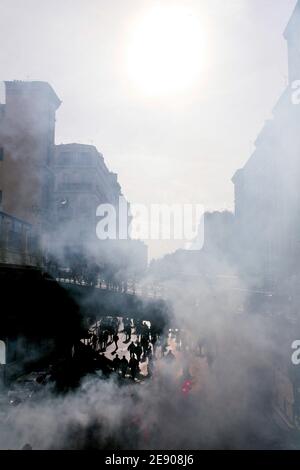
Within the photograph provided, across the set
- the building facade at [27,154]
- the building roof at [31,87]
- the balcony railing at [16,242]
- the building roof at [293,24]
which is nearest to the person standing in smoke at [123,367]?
the balcony railing at [16,242]

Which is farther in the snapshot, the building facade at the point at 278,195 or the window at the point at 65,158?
the window at the point at 65,158

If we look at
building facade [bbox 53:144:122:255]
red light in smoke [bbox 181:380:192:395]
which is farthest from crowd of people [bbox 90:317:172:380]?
building facade [bbox 53:144:122:255]

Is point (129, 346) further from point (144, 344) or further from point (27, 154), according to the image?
point (27, 154)

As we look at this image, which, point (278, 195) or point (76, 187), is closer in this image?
point (278, 195)

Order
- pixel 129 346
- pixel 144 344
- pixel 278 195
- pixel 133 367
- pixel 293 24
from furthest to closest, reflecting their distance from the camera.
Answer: pixel 278 195
pixel 293 24
pixel 144 344
pixel 129 346
pixel 133 367

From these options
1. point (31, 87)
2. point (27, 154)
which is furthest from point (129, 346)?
point (31, 87)

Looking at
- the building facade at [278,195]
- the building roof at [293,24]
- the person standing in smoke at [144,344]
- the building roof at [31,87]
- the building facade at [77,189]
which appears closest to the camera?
the person standing in smoke at [144,344]

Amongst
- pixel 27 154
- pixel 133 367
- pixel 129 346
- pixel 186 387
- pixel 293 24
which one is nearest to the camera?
pixel 186 387

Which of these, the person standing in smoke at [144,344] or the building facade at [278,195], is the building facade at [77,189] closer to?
the building facade at [278,195]

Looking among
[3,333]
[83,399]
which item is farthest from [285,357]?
[3,333]

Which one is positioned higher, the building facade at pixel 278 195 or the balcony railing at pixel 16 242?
the building facade at pixel 278 195

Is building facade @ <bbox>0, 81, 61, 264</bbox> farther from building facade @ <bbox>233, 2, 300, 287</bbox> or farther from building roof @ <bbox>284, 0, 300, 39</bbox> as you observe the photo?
building roof @ <bbox>284, 0, 300, 39</bbox>

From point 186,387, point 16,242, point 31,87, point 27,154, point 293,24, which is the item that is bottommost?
point 186,387
